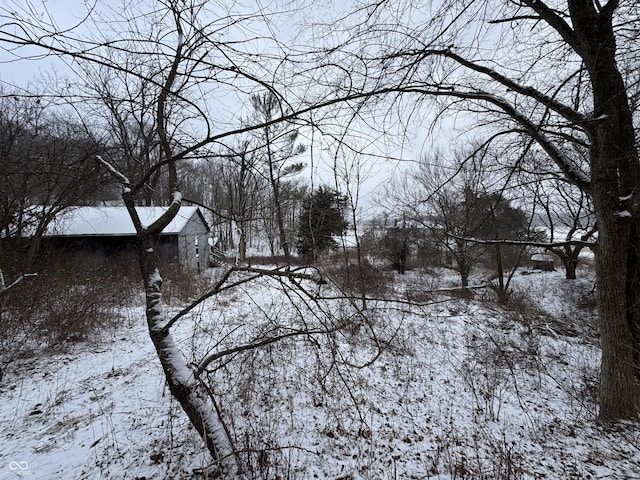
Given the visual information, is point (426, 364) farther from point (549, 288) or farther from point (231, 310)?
point (549, 288)

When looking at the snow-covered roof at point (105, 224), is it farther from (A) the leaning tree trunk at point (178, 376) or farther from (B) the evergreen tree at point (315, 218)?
(A) the leaning tree trunk at point (178, 376)

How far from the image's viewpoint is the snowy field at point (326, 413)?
2.49m

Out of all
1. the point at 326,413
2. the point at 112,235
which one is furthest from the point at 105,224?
the point at 326,413

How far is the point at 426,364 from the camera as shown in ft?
16.6

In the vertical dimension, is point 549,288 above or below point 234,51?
below

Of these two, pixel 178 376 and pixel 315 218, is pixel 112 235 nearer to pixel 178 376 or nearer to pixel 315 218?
A: pixel 315 218

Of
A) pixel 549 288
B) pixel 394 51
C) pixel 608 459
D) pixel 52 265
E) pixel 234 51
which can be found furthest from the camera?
pixel 549 288

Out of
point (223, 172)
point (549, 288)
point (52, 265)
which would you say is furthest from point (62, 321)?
point (549, 288)

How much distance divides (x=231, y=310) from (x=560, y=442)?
22.8 feet

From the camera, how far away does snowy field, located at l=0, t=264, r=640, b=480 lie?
2486mm

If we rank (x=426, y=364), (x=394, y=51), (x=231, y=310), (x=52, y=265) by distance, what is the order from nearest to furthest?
(x=394, y=51), (x=426, y=364), (x=231, y=310), (x=52, y=265)

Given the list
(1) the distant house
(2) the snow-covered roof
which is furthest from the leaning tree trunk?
(2) the snow-covered roof

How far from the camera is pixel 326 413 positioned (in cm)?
350

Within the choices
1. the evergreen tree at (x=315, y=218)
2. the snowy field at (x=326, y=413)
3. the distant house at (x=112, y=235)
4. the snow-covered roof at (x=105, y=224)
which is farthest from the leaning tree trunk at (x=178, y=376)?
the snow-covered roof at (x=105, y=224)
